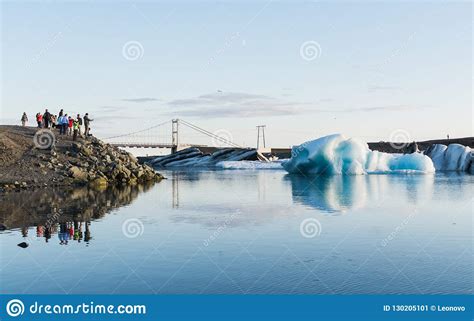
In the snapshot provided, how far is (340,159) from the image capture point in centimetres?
5069

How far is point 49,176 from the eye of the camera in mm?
32719

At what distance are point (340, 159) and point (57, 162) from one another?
26217 mm

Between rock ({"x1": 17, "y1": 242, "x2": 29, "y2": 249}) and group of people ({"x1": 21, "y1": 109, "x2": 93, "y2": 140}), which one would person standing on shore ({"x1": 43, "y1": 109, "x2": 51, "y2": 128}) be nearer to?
group of people ({"x1": 21, "y1": 109, "x2": 93, "y2": 140})

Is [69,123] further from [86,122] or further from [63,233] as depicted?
[63,233]

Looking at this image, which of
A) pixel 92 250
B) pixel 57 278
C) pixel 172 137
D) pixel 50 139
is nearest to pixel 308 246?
pixel 92 250

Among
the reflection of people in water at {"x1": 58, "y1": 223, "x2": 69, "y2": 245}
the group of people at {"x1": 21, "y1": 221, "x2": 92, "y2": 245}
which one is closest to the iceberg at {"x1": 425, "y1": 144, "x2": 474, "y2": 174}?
the group of people at {"x1": 21, "y1": 221, "x2": 92, "y2": 245}

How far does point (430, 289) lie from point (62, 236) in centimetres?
889

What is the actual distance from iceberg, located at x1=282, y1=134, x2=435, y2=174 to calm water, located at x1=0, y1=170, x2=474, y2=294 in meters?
27.4

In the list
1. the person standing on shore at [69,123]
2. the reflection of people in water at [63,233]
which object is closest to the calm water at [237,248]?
the reflection of people in water at [63,233]

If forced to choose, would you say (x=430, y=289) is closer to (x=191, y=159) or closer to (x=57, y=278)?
(x=57, y=278)

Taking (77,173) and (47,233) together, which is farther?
(77,173)

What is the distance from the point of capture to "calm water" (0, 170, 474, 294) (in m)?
8.93

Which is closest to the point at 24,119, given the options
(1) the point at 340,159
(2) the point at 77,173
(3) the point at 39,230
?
(2) the point at 77,173

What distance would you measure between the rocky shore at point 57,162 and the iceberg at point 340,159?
15444 mm
